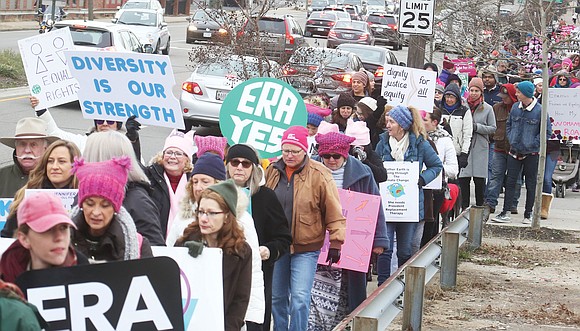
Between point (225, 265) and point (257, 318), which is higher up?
point (225, 265)

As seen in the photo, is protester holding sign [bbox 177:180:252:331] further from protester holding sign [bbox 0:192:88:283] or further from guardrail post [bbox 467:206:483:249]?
guardrail post [bbox 467:206:483:249]

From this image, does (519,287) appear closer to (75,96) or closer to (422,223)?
(422,223)

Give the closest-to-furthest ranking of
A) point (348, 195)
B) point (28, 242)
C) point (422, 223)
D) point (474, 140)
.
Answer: point (28, 242) < point (348, 195) < point (422, 223) < point (474, 140)

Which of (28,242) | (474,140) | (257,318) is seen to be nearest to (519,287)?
(474,140)

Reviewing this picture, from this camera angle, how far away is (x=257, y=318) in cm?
688

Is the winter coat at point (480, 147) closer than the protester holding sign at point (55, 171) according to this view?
No

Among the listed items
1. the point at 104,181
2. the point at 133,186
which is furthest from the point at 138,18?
the point at 104,181

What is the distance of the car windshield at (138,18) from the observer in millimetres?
39969

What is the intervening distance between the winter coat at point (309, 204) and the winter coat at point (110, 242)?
319cm

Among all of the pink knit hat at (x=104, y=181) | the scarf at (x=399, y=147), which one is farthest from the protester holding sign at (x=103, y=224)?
the scarf at (x=399, y=147)

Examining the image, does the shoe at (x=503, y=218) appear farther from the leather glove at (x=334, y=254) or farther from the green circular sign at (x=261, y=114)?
the leather glove at (x=334, y=254)

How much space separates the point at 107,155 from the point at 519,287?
598 centimetres

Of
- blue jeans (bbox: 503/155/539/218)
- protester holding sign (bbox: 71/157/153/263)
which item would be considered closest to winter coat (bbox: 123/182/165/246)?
protester holding sign (bbox: 71/157/153/263)

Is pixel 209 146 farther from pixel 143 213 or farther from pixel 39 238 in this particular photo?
pixel 39 238
